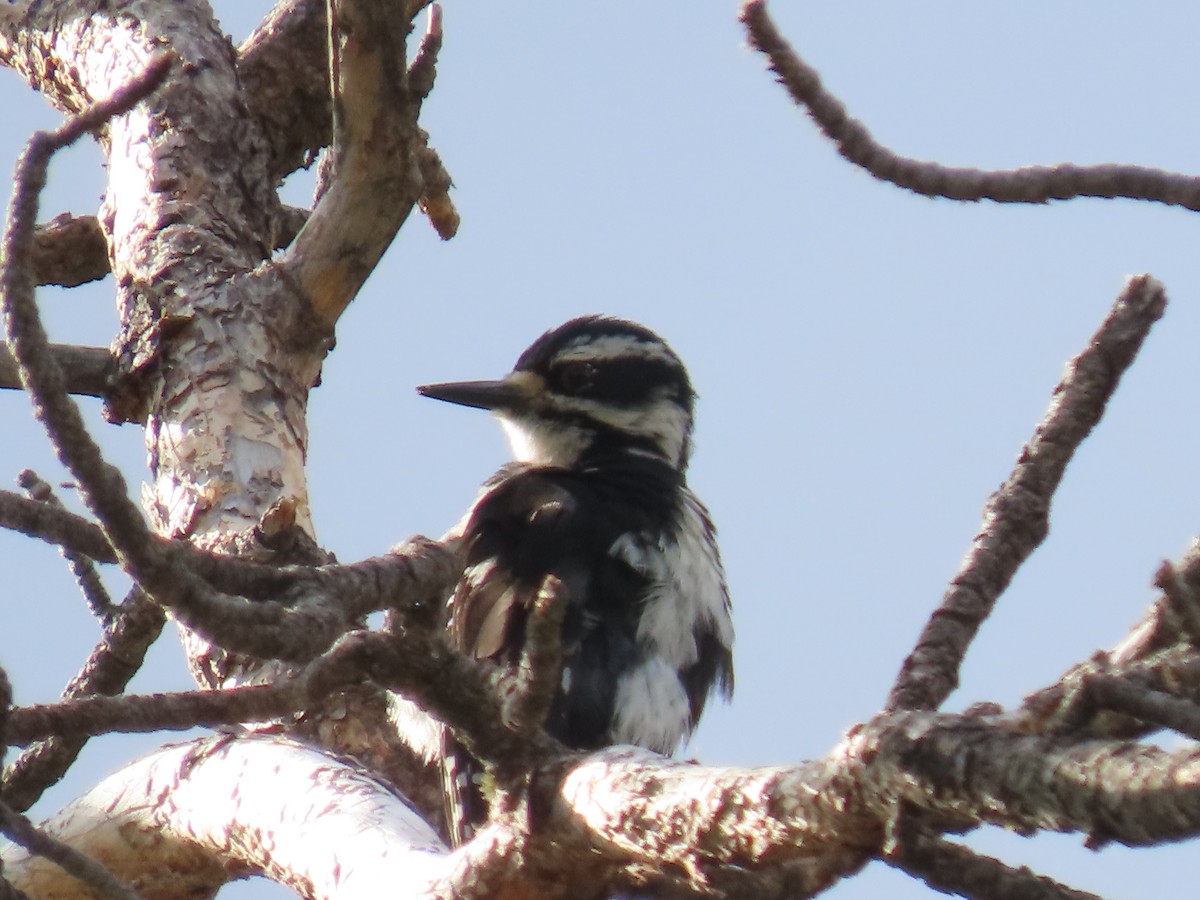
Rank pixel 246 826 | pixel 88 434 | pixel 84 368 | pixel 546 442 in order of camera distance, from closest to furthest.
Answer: pixel 88 434 → pixel 246 826 → pixel 84 368 → pixel 546 442

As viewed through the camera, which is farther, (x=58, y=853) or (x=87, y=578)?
(x=87, y=578)

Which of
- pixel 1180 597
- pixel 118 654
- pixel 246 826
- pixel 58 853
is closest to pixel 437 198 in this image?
pixel 118 654

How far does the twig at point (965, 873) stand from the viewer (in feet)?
5.98

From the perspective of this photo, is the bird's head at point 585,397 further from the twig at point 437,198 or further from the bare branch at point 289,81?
the bare branch at point 289,81

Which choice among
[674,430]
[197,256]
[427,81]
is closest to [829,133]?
[427,81]

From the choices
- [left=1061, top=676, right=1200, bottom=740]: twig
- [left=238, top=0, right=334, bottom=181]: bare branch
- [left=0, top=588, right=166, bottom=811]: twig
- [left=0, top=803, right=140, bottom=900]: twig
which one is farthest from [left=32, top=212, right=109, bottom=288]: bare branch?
[left=1061, top=676, right=1200, bottom=740]: twig

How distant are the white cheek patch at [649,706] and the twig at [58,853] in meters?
1.71

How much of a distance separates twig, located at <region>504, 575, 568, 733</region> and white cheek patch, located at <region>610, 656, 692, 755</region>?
1.43 m

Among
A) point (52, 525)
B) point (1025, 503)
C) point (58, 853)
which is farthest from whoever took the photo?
point (1025, 503)

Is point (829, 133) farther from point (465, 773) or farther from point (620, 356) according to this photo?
point (620, 356)

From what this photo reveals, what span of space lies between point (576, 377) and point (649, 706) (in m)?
1.28

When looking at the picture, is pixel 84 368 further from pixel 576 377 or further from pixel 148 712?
pixel 148 712

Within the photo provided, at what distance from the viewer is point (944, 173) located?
2041 mm

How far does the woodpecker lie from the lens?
370 cm
